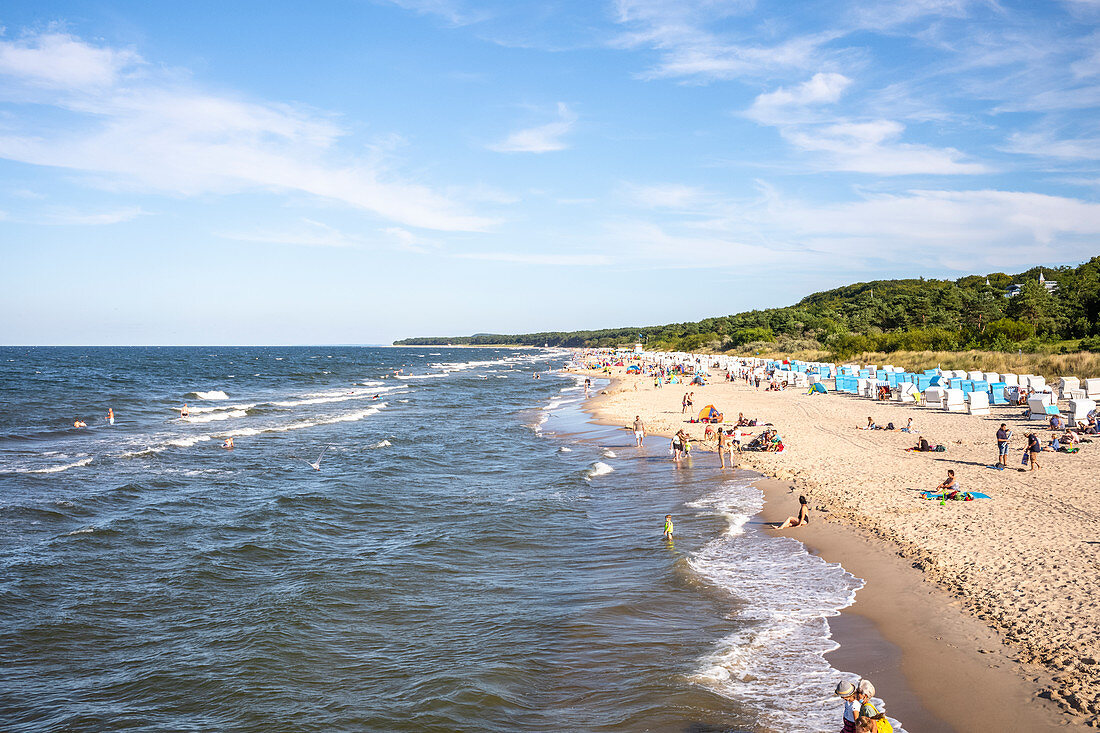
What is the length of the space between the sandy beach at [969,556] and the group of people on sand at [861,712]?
1.67 metres

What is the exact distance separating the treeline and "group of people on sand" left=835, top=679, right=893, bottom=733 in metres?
43.6

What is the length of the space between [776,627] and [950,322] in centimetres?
6898

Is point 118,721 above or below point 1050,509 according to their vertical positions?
below

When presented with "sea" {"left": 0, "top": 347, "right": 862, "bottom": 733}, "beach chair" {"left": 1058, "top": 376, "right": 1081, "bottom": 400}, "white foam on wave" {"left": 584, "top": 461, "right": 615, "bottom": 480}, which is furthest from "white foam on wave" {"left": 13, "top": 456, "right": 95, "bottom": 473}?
"beach chair" {"left": 1058, "top": 376, "right": 1081, "bottom": 400}

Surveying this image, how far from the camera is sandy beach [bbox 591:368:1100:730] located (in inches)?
299

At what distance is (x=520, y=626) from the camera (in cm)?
1042

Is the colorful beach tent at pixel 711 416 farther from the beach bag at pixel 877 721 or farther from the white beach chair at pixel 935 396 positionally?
the beach bag at pixel 877 721

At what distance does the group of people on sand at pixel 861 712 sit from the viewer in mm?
6102

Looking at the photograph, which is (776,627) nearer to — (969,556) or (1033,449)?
(969,556)

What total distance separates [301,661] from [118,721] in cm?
221

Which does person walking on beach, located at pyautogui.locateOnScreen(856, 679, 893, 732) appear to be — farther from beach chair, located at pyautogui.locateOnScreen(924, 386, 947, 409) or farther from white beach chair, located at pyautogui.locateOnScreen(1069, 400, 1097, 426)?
beach chair, located at pyautogui.locateOnScreen(924, 386, 947, 409)

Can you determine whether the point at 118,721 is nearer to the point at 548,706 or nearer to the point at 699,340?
the point at 548,706

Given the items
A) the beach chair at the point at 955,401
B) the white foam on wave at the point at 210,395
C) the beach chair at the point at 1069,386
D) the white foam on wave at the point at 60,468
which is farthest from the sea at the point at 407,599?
the white foam on wave at the point at 210,395

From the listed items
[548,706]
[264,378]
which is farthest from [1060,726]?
[264,378]
